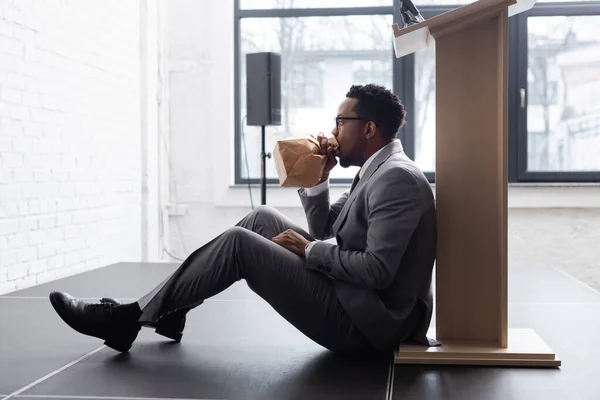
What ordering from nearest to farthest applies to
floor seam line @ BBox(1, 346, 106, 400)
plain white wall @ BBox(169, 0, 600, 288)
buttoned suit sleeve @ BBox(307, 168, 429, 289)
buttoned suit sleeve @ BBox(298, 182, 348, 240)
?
floor seam line @ BBox(1, 346, 106, 400) → buttoned suit sleeve @ BBox(307, 168, 429, 289) → buttoned suit sleeve @ BBox(298, 182, 348, 240) → plain white wall @ BBox(169, 0, 600, 288)

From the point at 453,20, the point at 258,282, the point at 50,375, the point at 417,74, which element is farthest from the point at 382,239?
the point at 417,74

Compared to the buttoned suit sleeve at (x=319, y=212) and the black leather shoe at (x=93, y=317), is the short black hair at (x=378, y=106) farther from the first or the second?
the black leather shoe at (x=93, y=317)

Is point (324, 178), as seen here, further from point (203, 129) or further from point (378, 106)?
point (203, 129)

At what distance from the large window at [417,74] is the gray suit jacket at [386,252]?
13.5 ft

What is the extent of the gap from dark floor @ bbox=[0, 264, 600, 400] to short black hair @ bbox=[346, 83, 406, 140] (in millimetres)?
788

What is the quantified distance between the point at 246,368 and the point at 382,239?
61cm

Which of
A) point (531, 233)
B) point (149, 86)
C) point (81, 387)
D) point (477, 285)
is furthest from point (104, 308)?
point (531, 233)

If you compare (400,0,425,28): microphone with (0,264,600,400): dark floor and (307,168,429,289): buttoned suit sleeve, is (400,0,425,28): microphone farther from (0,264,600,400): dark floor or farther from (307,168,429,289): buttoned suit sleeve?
(0,264,600,400): dark floor

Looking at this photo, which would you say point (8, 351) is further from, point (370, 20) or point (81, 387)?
point (370, 20)

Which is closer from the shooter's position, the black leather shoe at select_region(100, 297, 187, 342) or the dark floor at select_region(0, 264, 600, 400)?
the dark floor at select_region(0, 264, 600, 400)

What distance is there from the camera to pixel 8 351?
9.82 ft

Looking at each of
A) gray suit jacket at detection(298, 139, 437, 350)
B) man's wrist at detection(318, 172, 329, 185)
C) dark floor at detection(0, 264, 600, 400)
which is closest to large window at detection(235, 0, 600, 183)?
dark floor at detection(0, 264, 600, 400)

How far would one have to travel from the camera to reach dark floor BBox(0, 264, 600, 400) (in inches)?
94.5

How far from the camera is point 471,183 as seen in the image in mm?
2773
